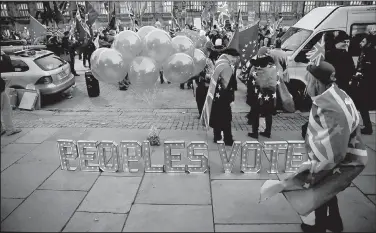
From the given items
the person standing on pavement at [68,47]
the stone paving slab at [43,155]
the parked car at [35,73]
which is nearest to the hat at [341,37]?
the stone paving slab at [43,155]

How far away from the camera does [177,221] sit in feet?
12.0

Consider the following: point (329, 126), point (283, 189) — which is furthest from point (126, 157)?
point (329, 126)

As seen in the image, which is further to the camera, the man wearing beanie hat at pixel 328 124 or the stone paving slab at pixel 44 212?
the stone paving slab at pixel 44 212

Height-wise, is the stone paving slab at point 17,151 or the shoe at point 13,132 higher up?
the shoe at point 13,132

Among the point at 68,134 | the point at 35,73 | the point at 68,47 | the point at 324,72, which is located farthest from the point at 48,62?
the point at 324,72

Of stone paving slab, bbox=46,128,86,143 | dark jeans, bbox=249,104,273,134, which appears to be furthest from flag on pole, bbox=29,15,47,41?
dark jeans, bbox=249,104,273,134

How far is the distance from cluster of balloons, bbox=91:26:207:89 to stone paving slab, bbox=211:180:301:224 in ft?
6.43

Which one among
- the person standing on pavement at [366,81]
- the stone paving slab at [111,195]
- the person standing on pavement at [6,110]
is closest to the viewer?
the stone paving slab at [111,195]

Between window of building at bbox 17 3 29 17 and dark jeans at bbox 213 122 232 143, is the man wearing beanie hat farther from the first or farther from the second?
window of building at bbox 17 3 29 17

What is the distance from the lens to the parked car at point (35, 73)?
28.7ft

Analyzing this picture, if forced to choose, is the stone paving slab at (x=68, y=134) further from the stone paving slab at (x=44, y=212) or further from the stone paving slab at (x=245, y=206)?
the stone paving slab at (x=245, y=206)

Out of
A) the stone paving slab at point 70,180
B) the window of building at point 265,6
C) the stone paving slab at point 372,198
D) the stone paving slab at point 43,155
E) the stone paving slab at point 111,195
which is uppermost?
the window of building at point 265,6

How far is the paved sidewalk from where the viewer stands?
361 centimetres

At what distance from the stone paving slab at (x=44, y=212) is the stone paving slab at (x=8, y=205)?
7 centimetres
